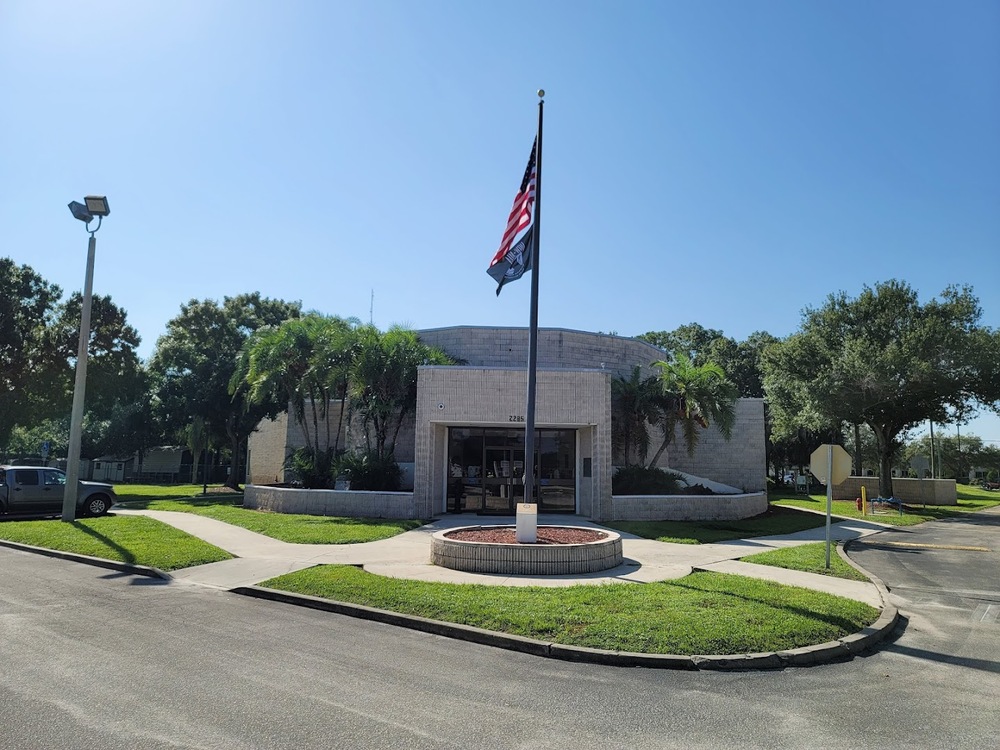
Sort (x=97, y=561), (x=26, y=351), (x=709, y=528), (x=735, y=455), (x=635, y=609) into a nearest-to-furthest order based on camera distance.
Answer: (x=635, y=609) → (x=97, y=561) → (x=709, y=528) → (x=26, y=351) → (x=735, y=455)

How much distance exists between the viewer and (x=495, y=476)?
21672 mm

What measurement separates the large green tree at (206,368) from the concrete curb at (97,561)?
64.7 feet

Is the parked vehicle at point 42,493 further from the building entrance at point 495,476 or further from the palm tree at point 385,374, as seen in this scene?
the building entrance at point 495,476

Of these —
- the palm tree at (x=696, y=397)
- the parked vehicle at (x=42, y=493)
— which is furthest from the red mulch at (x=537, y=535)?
the parked vehicle at (x=42, y=493)

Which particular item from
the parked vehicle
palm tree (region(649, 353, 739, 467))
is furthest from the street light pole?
palm tree (region(649, 353, 739, 467))

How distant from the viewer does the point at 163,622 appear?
802 cm

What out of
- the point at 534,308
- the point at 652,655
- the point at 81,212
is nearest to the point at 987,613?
the point at 652,655

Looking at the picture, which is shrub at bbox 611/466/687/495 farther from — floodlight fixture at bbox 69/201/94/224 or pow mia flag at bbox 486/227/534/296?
floodlight fixture at bbox 69/201/94/224

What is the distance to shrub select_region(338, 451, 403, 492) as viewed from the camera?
854 inches

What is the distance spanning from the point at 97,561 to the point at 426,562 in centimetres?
625

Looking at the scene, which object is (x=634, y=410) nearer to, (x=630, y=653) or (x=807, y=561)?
(x=807, y=561)

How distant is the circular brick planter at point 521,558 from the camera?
11.2 meters

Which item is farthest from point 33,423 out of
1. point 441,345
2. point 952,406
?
point 952,406

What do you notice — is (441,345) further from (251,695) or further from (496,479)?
(251,695)
